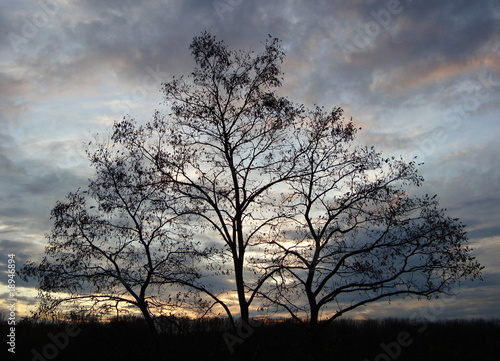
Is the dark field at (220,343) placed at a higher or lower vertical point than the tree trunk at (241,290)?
lower

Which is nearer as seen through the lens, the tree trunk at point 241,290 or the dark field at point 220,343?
the tree trunk at point 241,290

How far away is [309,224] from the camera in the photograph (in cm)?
1945

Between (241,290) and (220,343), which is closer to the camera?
(241,290)

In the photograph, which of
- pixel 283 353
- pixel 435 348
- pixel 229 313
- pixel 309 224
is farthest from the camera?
pixel 435 348

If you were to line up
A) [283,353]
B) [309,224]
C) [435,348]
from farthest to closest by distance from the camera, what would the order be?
[435,348]
[283,353]
[309,224]

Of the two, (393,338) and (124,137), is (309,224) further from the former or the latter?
(393,338)

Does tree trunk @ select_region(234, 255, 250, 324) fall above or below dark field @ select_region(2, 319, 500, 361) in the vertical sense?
above

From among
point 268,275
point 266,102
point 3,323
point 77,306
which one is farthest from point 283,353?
point 3,323

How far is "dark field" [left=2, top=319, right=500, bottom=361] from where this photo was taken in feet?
79.0

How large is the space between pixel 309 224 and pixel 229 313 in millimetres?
5484

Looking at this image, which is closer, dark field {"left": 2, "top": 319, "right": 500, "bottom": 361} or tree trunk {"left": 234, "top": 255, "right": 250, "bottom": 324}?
tree trunk {"left": 234, "top": 255, "right": 250, "bottom": 324}

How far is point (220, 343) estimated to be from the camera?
28.2 meters

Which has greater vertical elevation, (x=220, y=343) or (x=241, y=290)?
(x=241, y=290)

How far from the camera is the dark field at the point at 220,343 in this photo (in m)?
24.1
